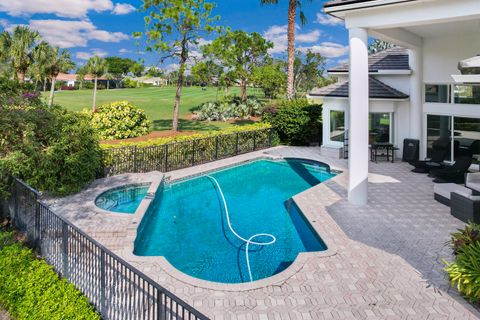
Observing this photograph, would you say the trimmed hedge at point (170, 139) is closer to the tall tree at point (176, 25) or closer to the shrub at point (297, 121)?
the shrub at point (297, 121)

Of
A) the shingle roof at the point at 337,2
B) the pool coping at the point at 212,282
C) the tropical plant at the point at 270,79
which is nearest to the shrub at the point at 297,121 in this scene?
the pool coping at the point at 212,282

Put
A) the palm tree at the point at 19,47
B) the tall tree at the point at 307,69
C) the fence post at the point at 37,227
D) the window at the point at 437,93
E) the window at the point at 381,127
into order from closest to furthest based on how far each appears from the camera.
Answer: the fence post at the point at 37,227 → the window at the point at 437,93 → the window at the point at 381,127 → the palm tree at the point at 19,47 → the tall tree at the point at 307,69

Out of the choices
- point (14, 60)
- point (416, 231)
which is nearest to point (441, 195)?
point (416, 231)

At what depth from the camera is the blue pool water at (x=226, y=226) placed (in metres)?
8.70

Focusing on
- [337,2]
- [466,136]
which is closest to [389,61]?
[466,136]

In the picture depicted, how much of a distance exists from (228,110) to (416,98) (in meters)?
23.1

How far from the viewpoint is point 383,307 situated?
6.18 m

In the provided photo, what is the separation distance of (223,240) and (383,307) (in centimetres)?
481

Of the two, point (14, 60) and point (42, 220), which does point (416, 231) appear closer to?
point (42, 220)

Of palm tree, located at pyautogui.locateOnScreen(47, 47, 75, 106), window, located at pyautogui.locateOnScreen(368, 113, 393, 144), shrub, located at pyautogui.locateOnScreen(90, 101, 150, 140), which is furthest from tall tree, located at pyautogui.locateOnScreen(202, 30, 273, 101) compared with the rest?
palm tree, located at pyautogui.locateOnScreen(47, 47, 75, 106)

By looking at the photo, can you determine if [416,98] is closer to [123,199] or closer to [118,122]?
[123,199]

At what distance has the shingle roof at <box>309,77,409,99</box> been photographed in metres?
17.9

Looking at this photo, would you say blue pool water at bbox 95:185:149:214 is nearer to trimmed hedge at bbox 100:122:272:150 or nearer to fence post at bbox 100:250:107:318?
trimmed hedge at bbox 100:122:272:150

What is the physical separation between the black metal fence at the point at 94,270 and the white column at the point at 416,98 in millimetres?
15045
